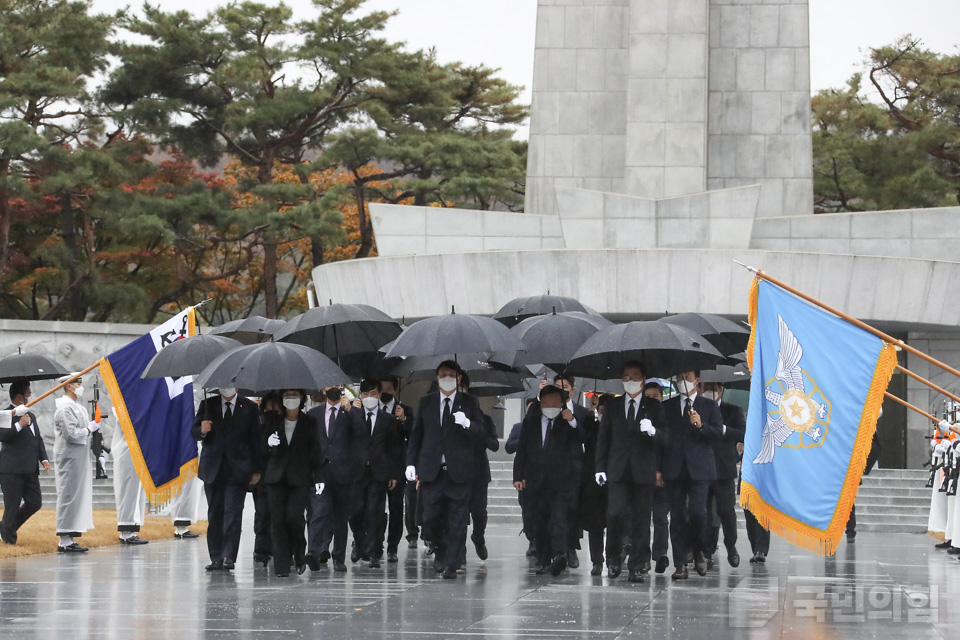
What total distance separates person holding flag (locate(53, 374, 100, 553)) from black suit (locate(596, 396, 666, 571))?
215 inches

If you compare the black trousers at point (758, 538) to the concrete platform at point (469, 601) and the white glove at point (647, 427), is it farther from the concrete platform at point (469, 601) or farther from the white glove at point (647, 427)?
the white glove at point (647, 427)

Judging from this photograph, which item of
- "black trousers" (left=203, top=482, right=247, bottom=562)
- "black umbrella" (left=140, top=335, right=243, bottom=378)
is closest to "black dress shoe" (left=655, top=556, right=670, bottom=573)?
"black trousers" (left=203, top=482, right=247, bottom=562)

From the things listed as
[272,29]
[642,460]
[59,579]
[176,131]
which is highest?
[272,29]

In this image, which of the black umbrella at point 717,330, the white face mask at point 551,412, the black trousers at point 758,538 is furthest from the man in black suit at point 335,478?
the black trousers at point 758,538

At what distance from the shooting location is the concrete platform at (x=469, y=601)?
758 cm

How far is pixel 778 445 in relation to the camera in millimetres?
8336

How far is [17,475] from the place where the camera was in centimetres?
1298

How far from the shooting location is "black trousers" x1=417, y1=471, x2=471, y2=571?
10.4 meters

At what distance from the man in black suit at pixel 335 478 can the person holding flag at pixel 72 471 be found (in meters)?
2.93

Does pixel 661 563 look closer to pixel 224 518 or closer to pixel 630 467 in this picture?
pixel 630 467

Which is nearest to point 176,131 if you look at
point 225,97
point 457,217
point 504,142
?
point 225,97

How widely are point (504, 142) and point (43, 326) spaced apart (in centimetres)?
1484

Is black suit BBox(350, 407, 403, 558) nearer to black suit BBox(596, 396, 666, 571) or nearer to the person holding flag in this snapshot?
black suit BBox(596, 396, 666, 571)

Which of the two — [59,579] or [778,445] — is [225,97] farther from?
[778,445]
